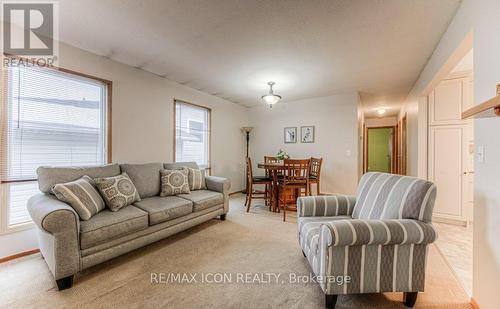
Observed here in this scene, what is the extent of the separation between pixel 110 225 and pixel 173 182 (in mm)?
1083

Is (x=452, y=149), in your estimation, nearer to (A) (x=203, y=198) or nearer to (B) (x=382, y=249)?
(B) (x=382, y=249)

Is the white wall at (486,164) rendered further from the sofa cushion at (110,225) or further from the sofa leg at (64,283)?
the sofa leg at (64,283)

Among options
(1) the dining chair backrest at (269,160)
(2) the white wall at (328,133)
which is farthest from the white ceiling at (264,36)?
(1) the dining chair backrest at (269,160)

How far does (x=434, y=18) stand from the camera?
199 cm

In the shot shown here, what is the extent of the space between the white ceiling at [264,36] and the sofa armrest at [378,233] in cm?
182

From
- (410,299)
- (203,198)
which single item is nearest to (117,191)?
(203,198)

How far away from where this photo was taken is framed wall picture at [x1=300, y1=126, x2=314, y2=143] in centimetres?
500

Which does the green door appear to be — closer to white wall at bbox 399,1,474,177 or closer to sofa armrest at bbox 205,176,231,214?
white wall at bbox 399,1,474,177

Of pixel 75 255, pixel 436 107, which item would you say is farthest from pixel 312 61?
pixel 75 255

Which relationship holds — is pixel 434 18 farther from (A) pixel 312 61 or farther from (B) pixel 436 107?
(B) pixel 436 107

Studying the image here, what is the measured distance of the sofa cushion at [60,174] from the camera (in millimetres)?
2049

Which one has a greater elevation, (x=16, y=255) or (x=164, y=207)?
(x=164, y=207)

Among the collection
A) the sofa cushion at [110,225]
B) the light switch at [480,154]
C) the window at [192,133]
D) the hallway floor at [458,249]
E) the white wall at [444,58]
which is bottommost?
the hallway floor at [458,249]

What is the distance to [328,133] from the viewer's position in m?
4.80
